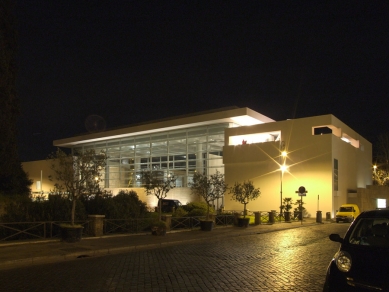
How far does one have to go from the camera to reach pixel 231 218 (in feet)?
94.9

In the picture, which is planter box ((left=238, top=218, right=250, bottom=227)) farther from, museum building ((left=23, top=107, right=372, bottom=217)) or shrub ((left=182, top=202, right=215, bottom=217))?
museum building ((left=23, top=107, right=372, bottom=217))

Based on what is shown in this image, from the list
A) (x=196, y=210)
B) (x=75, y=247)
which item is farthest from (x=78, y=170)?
(x=196, y=210)

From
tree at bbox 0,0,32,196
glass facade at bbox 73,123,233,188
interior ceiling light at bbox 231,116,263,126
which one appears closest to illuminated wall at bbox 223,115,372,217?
interior ceiling light at bbox 231,116,263,126

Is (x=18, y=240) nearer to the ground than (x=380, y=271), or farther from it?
nearer to the ground

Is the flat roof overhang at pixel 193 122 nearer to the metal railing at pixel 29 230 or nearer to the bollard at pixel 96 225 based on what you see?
the bollard at pixel 96 225

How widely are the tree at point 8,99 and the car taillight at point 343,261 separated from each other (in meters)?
18.0

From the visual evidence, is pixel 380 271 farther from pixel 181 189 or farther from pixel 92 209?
pixel 181 189

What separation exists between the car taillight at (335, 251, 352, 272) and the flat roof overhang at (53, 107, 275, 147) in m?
38.7

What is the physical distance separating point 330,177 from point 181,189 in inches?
713

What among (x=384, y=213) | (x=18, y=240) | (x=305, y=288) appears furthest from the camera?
(x=18, y=240)

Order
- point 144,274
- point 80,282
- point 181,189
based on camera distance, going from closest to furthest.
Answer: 1. point 80,282
2. point 144,274
3. point 181,189

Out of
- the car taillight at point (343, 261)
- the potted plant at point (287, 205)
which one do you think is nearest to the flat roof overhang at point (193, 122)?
the potted plant at point (287, 205)

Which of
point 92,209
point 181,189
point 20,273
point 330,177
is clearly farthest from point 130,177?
point 20,273

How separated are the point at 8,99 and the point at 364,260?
1887 cm
